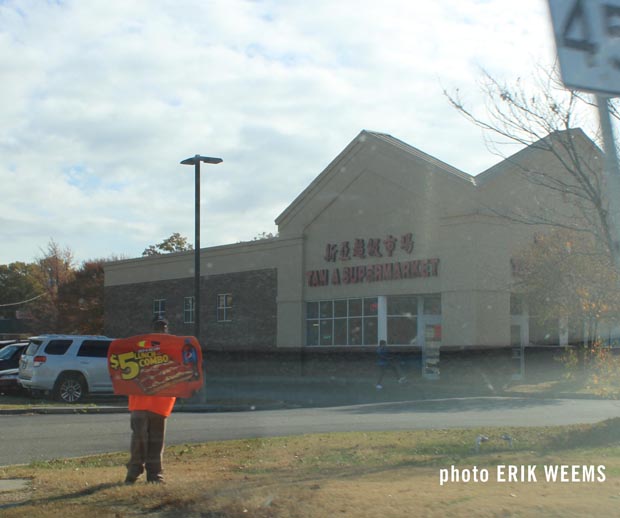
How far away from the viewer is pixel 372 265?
34250 millimetres

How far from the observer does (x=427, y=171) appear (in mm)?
32125

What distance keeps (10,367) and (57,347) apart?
281 centimetres

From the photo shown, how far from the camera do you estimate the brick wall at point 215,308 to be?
3966cm

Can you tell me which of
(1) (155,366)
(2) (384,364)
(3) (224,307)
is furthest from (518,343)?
(1) (155,366)

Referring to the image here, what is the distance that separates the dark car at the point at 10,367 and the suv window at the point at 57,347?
2.38 metres

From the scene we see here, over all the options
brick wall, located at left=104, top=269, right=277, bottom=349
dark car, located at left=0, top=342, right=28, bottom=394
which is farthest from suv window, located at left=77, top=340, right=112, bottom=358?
→ brick wall, located at left=104, top=269, right=277, bottom=349

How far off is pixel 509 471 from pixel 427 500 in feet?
6.72

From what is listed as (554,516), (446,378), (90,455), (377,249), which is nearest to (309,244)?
(377,249)

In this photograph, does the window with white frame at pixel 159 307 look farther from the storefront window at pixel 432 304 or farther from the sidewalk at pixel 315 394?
the storefront window at pixel 432 304

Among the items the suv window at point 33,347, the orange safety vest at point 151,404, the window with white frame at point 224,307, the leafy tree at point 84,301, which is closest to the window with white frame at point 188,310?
the window with white frame at point 224,307

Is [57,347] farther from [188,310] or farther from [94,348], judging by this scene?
[188,310]

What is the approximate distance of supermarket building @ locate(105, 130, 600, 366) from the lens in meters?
30.5

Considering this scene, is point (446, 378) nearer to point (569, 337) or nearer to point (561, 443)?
point (569, 337)

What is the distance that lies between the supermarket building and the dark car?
1489 cm
